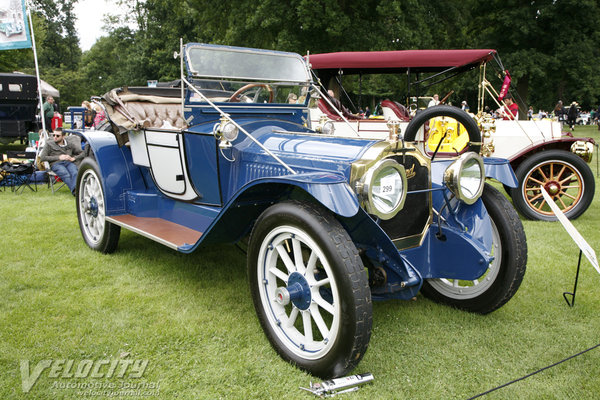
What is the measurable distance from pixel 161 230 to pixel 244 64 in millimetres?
1613

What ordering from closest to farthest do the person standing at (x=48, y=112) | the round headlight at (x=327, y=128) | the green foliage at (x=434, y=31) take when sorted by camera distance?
the round headlight at (x=327, y=128)
the person standing at (x=48, y=112)
the green foliage at (x=434, y=31)

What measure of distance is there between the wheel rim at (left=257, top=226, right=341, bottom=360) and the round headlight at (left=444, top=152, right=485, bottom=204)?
1.04m

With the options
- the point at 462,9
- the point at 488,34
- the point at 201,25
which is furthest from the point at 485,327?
the point at 488,34

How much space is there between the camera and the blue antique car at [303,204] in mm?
2428

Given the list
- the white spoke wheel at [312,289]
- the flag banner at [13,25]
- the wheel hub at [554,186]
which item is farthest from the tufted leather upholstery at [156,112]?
the flag banner at [13,25]

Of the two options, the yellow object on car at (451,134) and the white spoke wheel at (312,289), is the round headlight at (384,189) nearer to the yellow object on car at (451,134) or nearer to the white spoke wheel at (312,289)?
the white spoke wheel at (312,289)

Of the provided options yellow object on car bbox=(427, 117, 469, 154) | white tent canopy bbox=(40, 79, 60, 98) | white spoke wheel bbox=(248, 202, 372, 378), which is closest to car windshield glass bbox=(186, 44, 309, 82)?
white spoke wheel bbox=(248, 202, 372, 378)

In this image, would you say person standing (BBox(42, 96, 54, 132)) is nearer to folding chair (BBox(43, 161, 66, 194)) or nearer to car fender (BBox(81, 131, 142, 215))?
folding chair (BBox(43, 161, 66, 194))

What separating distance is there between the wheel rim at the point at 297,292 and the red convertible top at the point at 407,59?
6.05 metres

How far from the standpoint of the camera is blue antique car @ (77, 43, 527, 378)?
2.43 m

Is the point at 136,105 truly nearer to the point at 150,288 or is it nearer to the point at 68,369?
the point at 150,288

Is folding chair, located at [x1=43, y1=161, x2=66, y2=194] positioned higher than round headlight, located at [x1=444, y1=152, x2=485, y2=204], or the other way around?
round headlight, located at [x1=444, y1=152, x2=485, y2=204]

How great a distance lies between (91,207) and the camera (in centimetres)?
468

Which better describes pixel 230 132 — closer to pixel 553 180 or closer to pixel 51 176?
pixel 553 180
